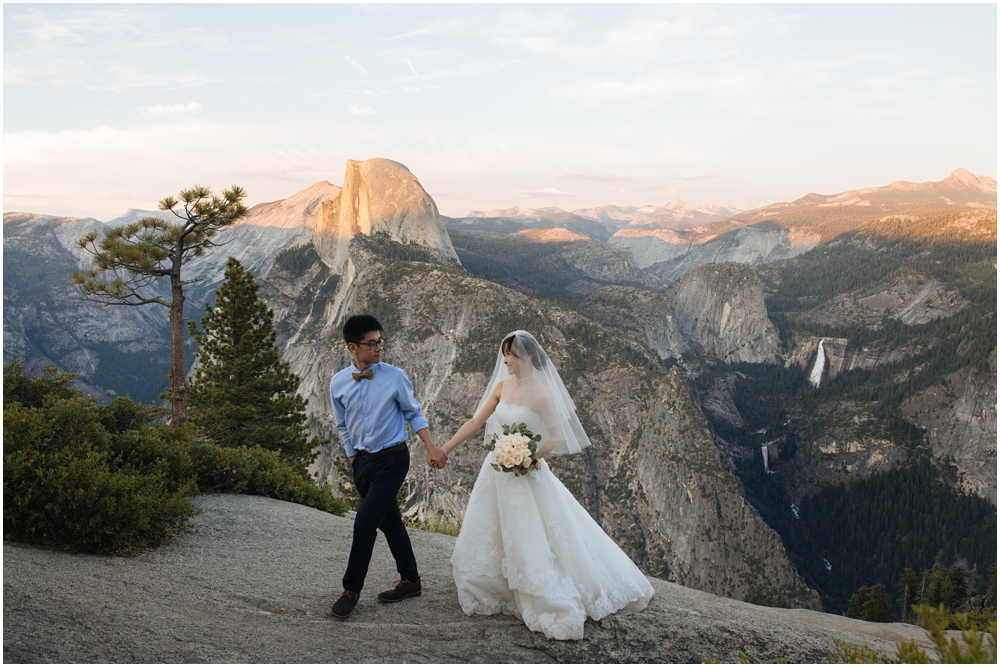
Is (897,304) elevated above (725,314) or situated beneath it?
elevated above

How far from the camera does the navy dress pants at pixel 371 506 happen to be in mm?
5555

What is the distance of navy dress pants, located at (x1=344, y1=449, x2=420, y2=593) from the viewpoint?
5.55m

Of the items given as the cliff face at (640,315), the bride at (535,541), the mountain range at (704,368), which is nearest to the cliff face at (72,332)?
the mountain range at (704,368)

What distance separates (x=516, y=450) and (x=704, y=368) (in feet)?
496

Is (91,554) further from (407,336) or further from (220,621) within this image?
(407,336)

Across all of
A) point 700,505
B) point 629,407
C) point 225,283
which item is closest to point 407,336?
Answer: point 629,407

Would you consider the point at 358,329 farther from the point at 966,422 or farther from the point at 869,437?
the point at 966,422

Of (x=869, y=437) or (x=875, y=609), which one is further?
(x=869, y=437)

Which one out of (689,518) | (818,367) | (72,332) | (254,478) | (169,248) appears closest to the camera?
(254,478)

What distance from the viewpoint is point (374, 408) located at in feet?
18.7

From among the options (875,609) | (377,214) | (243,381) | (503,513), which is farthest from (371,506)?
(377,214)

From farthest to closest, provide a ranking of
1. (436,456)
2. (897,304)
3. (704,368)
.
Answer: (897,304) < (704,368) < (436,456)

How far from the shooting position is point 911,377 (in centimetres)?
11519

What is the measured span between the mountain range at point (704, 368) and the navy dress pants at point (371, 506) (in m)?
21.5
